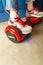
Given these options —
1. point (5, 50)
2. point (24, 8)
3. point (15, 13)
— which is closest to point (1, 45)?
point (5, 50)

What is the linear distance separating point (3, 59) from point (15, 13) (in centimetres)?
41

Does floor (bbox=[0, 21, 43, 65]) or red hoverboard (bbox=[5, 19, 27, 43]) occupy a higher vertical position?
red hoverboard (bbox=[5, 19, 27, 43])

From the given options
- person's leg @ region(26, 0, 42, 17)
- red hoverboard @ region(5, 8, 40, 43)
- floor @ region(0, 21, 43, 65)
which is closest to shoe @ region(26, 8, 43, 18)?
person's leg @ region(26, 0, 42, 17)

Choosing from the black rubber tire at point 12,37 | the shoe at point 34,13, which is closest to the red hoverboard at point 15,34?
the black rubber tire at point 12,37

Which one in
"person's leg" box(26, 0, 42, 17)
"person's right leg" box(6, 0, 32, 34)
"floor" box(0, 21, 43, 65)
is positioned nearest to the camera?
"floor" box(0, 21, 43, 65)

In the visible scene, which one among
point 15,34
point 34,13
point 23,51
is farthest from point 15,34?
point 34,13

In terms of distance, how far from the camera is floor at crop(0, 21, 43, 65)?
0.95 m

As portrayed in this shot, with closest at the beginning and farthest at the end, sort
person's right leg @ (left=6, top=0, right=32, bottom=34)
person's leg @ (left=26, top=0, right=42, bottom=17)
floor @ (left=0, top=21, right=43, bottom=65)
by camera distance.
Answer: floor @ (left=0, top=21, right=43, bottom=65) < person's right leg @ (left=6, top=0, right=32, bottom=34) < person's leg @ (left=26, top=0, right=42, bottom=17)

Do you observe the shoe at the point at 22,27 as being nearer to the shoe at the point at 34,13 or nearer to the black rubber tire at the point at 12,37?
the black rubber tire at the point at 12,37

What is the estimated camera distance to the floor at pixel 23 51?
95 centimetres

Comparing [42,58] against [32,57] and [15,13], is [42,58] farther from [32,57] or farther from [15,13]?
[15,13]

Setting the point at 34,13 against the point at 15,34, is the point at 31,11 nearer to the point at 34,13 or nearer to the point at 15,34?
the point at 34,13

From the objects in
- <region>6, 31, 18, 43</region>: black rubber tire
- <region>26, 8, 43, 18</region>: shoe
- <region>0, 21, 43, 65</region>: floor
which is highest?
<region>26, 8, 43, 18</region>: shoe

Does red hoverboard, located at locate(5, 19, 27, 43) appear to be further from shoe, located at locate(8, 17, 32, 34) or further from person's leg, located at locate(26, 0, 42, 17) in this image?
person's leg, located at locate(26, 0, 42, 17)
